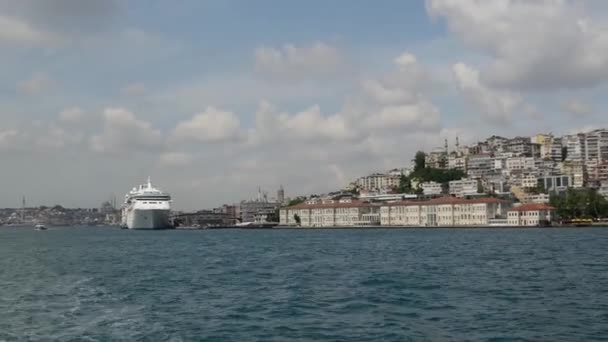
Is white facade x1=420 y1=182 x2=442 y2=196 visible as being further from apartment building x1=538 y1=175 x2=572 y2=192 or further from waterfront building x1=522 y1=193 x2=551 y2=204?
waterfront building x1=522 y1=193 x2=551 y2=204

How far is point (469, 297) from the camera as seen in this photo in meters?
25.1

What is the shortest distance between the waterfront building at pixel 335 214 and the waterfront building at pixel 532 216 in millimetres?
33886

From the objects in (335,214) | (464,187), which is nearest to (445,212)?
(335,214)

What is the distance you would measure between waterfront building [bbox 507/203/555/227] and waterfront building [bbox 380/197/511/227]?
5.13 m

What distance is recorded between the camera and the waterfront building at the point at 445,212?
130 metres

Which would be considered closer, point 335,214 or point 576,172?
point 576,172

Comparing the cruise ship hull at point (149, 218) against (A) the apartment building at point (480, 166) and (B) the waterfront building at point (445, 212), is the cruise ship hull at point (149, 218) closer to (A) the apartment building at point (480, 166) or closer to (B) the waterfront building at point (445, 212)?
(B) the waterfront building at point (445, 212)

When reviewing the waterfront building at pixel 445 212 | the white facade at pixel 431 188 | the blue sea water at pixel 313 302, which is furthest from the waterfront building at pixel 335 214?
the blue sea water at pixel 313 302

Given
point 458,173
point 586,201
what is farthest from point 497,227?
point 458,173

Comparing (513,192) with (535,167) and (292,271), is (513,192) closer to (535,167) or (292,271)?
(535,167)

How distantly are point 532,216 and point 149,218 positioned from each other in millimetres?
74004

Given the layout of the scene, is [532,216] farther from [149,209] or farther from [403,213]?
[149,209]

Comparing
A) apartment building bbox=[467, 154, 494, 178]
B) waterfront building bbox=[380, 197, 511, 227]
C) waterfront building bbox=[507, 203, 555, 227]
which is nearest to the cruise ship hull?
waterfront building bbox=[380, 197, 511, 227]

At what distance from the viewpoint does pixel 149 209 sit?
148 metres
